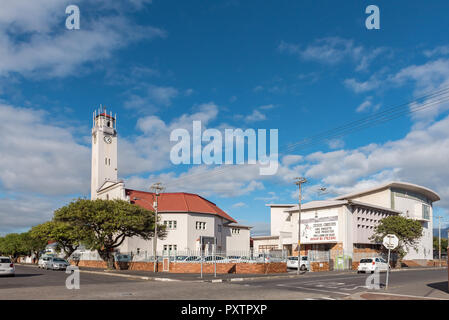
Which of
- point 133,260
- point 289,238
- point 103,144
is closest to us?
point 133,260

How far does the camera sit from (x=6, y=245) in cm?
10512

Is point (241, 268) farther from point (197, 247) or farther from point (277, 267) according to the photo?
point (197, 247)

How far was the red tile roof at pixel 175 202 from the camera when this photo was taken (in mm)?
64750

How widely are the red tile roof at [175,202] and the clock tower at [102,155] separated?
27.6ft

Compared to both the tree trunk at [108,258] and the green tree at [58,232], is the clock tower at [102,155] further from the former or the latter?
the tree trunk at [108,258]

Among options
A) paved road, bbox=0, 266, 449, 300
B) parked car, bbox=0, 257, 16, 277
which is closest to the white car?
paved road, bbox=0, 266, 449, 300

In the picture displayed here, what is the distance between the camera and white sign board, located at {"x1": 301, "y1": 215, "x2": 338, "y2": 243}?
50.8 meters

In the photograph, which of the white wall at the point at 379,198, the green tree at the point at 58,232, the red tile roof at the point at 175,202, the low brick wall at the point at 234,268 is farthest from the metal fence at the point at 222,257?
the white wall at the point at 379,198

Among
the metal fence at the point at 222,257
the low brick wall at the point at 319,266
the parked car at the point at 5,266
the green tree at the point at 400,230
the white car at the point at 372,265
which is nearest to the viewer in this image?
the parked car at the point at 5,266
